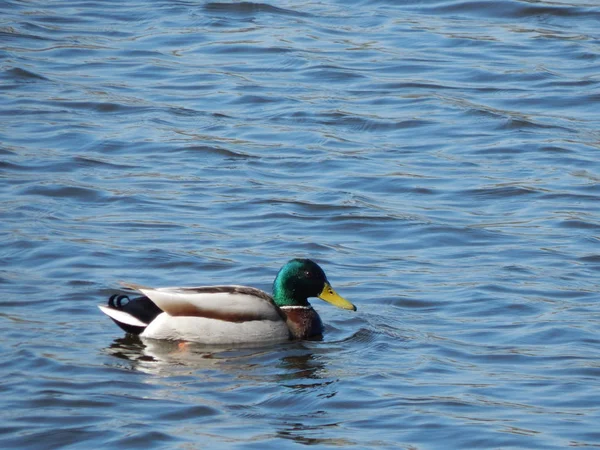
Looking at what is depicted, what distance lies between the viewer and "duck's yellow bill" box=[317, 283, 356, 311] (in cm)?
988

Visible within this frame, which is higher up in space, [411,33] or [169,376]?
[411,33]

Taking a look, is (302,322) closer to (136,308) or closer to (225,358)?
(225,358)

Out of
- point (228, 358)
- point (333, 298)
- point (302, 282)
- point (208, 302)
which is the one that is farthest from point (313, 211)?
point (228, 358)

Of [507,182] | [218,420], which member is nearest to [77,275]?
[218,420]

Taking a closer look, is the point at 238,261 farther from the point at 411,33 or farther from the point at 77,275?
the point at 411,33

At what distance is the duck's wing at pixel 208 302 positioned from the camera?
9570mm

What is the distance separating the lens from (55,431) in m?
7.59

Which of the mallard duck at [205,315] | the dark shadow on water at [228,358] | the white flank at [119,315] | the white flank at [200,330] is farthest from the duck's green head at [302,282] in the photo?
the white flank at [119,315]

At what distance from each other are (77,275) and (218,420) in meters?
2.99

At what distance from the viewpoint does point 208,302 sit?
9.63 metres

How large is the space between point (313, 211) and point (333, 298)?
2398 millimetres

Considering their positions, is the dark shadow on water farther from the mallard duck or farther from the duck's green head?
the duck's green head

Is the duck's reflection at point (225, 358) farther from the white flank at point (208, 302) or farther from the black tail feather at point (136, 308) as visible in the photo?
the white flank at point (208, 302)

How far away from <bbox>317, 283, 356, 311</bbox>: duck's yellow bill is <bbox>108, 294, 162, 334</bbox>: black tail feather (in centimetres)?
117
